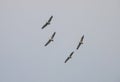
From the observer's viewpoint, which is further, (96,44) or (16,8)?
(96,44)

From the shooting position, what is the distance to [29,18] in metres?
3.17

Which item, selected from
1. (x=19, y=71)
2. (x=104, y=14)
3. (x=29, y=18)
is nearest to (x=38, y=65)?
(x=19, y=71)

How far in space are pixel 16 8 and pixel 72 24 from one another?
49 centimetres

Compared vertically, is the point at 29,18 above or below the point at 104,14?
below

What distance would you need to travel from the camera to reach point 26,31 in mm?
3170

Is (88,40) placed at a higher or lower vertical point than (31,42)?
higher

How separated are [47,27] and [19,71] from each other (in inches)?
16.9

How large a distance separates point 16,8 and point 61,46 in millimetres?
491

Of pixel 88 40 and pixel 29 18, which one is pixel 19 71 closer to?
pixel 29 18

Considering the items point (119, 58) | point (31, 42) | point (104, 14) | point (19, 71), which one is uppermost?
point (104, 14)

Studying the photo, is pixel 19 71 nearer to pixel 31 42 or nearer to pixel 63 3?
pixel 31 42

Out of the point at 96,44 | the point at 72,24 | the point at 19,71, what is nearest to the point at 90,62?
the point at 96,44

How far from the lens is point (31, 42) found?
3189 millimetres

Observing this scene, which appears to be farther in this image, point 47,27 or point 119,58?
point 119,58
